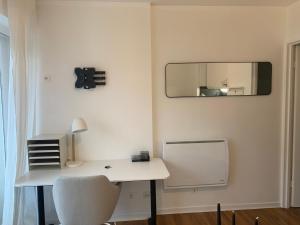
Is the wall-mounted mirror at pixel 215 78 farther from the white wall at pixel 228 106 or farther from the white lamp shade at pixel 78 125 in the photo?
the white lamp shade at pixel 78 125

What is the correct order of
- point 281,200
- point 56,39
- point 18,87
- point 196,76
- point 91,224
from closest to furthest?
point 91,224
point 18,87
point 56,39
point 196,76
point 281,200

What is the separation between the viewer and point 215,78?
3.19 m

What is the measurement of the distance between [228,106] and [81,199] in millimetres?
2099

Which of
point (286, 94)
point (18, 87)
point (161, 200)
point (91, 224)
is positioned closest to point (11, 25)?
point (18, 87)

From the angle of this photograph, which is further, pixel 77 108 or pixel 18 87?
pixel 77 108

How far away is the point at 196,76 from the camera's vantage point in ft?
10.4

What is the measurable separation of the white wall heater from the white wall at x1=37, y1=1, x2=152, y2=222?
13.4 inches

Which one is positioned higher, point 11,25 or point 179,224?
point 11,25

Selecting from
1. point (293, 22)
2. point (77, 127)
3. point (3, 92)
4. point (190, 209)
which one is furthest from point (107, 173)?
point (293, 22)

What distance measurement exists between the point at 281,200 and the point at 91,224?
2.56 m

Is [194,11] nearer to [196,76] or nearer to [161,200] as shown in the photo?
[196,76]

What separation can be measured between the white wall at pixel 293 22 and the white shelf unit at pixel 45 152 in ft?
9.79

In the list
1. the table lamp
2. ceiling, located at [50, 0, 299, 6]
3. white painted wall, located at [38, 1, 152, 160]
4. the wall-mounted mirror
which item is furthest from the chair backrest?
ceiling, located at [50, 0, 299, 6]

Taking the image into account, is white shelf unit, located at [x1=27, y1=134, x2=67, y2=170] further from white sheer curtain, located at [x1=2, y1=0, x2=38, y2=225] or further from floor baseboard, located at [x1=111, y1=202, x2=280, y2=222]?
floor baseboard, located at [x1=111, y1=202, x2=280, y2=222]
